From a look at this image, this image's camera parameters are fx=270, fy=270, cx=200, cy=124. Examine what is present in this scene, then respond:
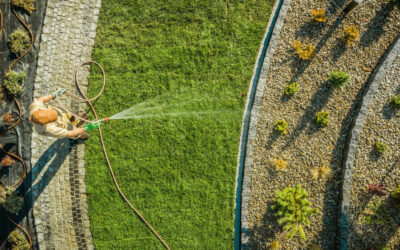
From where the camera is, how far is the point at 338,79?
33.8 ft

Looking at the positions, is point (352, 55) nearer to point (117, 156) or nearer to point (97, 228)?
point (117, 156)

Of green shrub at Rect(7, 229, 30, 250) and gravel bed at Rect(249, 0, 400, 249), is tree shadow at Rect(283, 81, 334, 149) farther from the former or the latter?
green shrub at Rect(7, 229, 30, 250)

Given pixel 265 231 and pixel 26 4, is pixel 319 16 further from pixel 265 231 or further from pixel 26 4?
pixel 26 4

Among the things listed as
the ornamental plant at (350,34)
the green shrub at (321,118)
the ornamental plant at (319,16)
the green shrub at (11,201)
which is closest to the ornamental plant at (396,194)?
the green shrub at (321,118)

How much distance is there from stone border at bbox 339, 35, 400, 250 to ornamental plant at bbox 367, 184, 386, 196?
82cm


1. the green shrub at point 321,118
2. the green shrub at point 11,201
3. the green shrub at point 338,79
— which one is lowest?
the green shrub at point 11,201

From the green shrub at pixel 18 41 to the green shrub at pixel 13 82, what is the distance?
851 mm

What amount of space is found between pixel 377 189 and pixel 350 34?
608cm

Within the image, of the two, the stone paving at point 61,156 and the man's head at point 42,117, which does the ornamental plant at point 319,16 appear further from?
the man's head at point 42,117

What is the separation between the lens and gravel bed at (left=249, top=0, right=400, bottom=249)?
10.7 metres

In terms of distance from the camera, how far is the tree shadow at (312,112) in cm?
1075

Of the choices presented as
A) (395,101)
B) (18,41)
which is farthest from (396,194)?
(18,41)

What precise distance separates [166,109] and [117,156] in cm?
269

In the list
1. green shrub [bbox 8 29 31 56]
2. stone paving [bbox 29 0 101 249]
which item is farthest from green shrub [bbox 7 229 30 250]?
green shrub [bbox 8 29 31 56]
